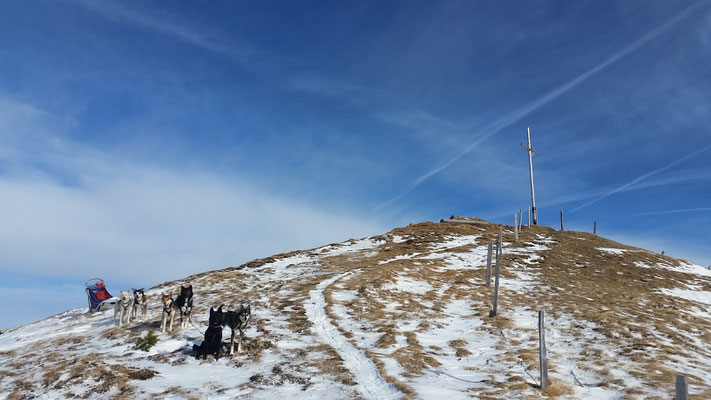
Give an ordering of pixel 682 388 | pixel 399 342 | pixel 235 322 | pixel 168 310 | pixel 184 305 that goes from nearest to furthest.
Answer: pixel 682 388 < pixel 235 322 < pixel 399 342 < pixel 168 310 < pixel 184 305

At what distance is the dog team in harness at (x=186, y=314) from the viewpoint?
1305 cm

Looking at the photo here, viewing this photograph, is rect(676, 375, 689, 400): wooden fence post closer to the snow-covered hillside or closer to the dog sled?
the snow-covered hillside

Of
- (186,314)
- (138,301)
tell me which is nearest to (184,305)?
(186,314)

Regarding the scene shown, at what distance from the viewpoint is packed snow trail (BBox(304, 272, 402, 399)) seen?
405 inches

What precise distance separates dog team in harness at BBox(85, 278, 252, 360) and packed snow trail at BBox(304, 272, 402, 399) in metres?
2.86

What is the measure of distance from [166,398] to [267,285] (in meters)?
15.9

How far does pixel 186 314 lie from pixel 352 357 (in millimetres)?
7430

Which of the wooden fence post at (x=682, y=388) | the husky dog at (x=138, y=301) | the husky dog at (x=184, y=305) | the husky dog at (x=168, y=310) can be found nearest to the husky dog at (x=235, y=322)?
Result: the husky dog at (x=184, y=305)

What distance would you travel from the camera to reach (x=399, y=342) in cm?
1486

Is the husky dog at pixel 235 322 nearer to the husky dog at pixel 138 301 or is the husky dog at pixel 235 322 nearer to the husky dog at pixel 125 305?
the husky dog at pixel 138 301

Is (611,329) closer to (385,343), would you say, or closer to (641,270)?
(385,343)

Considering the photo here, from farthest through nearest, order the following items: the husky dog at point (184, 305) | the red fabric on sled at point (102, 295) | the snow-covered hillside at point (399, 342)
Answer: the red fabric on sled at point (102, 295), the husky dog at point (184, 305), the snow-covered hillside at point (399, 342)

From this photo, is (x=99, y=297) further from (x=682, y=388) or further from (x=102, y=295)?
(x=682, y=388)

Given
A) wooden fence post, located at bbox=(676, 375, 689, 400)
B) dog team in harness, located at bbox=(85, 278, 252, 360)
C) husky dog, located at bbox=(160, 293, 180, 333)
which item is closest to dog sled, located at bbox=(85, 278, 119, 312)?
dog team in harness, located at bbox=(85, 278, 252, 360)
